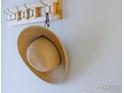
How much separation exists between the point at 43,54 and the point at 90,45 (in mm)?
250

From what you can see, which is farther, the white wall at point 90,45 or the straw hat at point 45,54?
the straw hat at point 45,54

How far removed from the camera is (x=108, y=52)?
1.10 meters

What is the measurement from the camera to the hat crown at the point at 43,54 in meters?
1.19

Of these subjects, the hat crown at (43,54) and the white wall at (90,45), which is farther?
the hat crown at (43,54)

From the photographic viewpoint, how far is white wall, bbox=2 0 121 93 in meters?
1.08

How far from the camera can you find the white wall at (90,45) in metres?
1.08

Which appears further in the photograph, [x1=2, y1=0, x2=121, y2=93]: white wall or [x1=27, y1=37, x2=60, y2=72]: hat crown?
[x1=27, y1=37, x2=60, y2=72]: hat crown

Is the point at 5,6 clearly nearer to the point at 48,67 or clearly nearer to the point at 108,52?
the point at 48,67

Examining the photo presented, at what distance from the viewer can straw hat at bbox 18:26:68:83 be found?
119cm

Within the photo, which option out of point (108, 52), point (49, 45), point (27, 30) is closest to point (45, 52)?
point (49, 45)

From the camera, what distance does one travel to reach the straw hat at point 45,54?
1194 millimetres

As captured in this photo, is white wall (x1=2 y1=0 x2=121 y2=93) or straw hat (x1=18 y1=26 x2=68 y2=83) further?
straw hat (x1=18 y1=26 x2=68 y2=83)

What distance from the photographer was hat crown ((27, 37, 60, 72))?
1187 mm

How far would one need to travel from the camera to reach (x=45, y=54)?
1.19 metres
